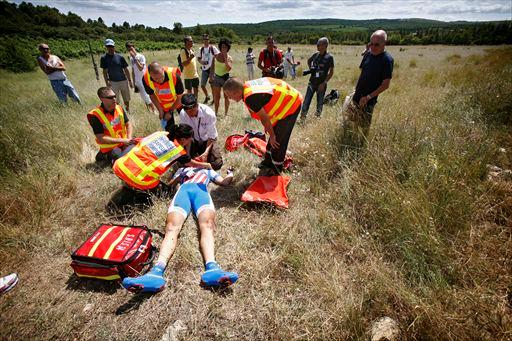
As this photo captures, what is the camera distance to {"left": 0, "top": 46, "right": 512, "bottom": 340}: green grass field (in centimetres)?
189

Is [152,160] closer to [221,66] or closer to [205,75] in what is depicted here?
[221,66]

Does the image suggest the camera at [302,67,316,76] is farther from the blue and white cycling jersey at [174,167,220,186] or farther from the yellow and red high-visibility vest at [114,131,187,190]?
the yellow and red high-visibility vest at [114,131,187,190]

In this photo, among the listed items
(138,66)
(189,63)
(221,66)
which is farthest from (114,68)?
(221,66)

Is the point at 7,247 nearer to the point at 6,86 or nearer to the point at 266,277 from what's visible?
the point at 266,277

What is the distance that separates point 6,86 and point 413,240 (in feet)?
56.1

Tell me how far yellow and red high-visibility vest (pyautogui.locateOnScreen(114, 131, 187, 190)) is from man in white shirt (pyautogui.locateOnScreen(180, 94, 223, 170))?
55cm

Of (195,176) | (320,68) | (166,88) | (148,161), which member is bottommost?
(195,176)

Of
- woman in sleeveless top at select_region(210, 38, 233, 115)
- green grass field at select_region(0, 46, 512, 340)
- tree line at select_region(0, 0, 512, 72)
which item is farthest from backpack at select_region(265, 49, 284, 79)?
tree line at select_region(0, 0, 512, 72)

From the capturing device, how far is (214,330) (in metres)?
1.97

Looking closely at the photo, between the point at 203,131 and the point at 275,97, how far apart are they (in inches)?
56.3

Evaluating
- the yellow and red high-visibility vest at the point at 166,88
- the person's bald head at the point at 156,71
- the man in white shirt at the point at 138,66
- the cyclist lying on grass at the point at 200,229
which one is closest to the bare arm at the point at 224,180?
the cyclist lying on grass at the point at 200,229

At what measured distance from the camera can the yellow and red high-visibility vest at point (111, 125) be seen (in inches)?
154

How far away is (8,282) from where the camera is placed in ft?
7.57

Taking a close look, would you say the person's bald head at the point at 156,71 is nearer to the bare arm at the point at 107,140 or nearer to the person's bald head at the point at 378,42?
the bare arm at the point at 107,140
